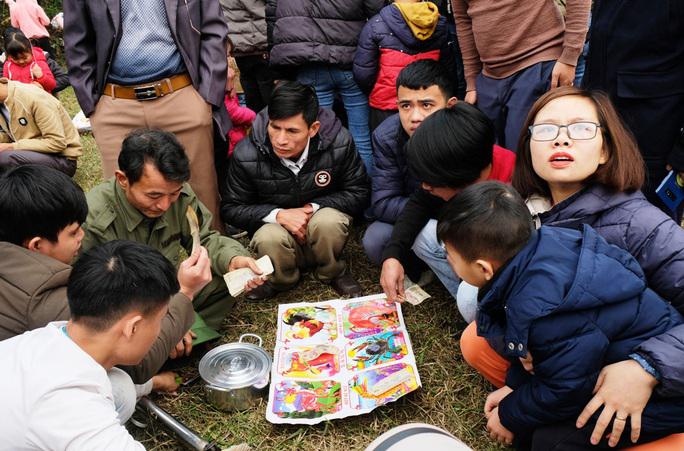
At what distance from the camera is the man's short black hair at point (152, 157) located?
254 centimetres

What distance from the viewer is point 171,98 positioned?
3.39 m

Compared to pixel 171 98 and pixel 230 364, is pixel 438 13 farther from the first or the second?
pixel 230 364

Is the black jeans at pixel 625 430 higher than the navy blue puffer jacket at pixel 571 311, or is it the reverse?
the navy blue puffer jacket at pixel 571 311

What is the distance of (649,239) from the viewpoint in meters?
1.85

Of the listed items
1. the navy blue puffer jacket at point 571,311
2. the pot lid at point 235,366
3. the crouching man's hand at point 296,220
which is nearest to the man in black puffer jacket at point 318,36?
the crouching man's hand at point 296,220

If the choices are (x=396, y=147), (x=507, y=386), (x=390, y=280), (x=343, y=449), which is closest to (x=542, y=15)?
(x=396, y=147)

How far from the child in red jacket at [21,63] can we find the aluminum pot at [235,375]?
556 centimetres

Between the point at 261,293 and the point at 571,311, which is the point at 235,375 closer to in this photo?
the point at 261,293

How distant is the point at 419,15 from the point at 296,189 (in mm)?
1397

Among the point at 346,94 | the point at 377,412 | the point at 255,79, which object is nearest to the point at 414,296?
the point at 377,412

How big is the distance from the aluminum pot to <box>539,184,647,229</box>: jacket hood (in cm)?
144

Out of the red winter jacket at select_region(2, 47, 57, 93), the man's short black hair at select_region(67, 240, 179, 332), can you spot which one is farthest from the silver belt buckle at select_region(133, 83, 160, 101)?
the red winter jacket at select_region(2, 47, 57, 93)

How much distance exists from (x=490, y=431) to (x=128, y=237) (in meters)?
1.93

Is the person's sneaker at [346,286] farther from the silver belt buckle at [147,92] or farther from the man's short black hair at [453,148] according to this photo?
the silver belt buckle at [147,92]
